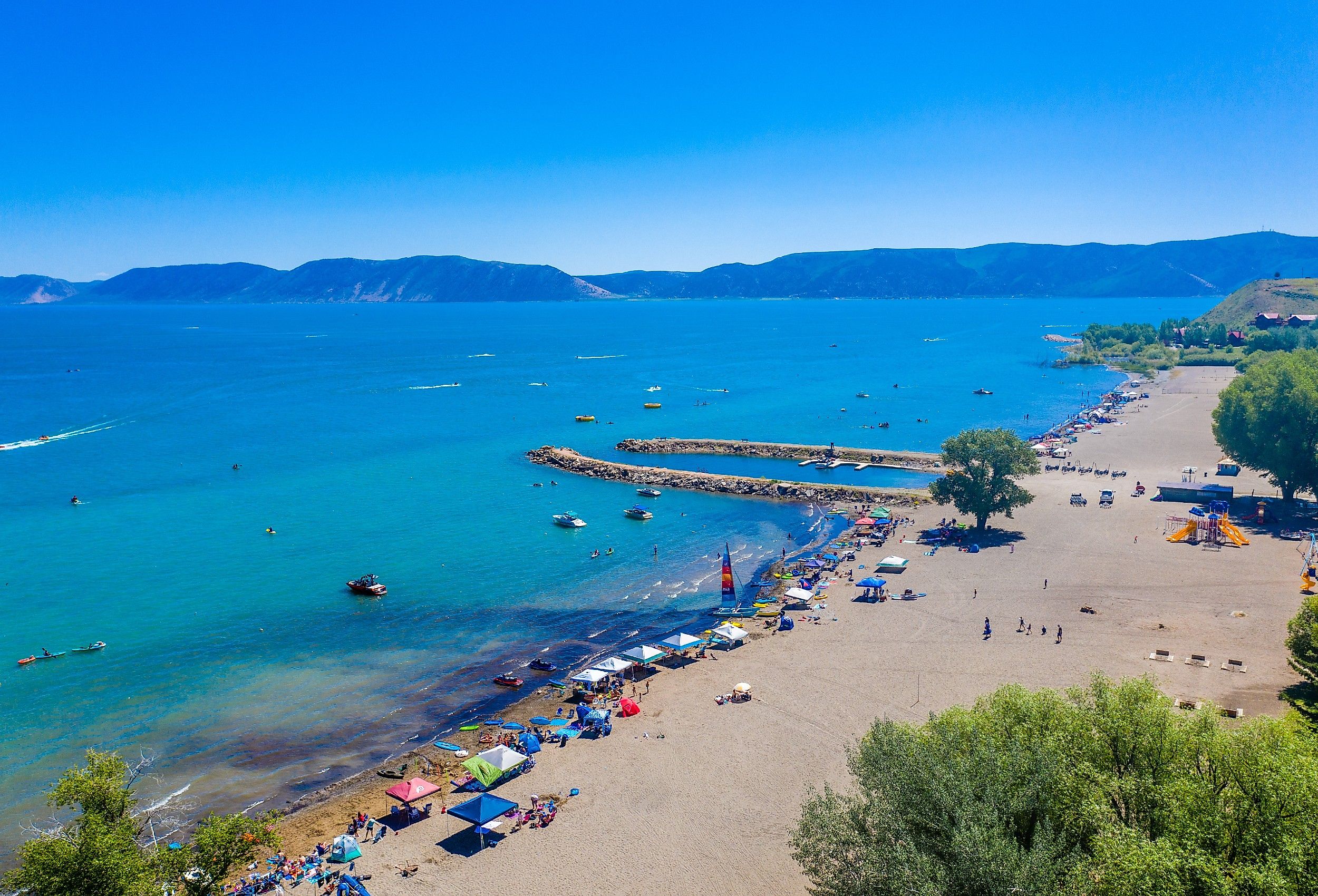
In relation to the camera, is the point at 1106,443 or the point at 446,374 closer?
A: the point at 1106,443

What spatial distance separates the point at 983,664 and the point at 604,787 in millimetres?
20975

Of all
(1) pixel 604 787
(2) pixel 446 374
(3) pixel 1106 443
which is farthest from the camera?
(2) pixel 446 374

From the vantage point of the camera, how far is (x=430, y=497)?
77312 millimetres

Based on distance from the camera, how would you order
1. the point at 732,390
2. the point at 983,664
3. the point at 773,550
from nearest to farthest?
the point at 983,664, the point at 773,550, the point at 732,390

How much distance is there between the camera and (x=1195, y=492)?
6819 cm

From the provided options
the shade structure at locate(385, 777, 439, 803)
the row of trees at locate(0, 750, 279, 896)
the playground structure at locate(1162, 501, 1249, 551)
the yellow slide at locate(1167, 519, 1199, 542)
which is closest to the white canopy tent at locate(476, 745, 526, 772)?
the shade structure at locate(385, 777, 439, 803)

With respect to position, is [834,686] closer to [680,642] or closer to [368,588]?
[680,642]

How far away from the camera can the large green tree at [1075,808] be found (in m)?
16.8

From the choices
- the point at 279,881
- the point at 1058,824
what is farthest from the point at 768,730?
the point at 279,881

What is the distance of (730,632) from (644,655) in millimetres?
5779

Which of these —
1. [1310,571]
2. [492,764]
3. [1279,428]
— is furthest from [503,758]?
[1279,428]

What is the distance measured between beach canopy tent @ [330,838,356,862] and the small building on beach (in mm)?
69595

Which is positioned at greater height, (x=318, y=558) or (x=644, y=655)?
(x=318, y=558)

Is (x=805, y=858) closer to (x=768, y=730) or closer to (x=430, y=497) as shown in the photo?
(x=768, y=730)
